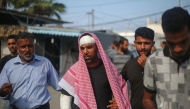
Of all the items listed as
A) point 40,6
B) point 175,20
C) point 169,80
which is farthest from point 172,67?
point 40,6

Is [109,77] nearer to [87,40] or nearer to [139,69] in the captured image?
[87,40]

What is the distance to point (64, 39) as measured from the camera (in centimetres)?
1645

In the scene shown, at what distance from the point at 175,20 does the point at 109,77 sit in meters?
1.36

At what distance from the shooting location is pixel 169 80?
1928 millimetres

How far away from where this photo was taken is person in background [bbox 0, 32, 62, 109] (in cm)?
352

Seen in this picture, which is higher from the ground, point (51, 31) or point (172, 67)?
point (51, 31)

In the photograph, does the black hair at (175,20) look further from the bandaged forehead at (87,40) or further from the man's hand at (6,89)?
the man's hand at (6,89)

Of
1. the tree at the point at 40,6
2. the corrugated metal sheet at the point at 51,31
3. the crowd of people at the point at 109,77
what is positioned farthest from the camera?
the tree at the point at 40,6

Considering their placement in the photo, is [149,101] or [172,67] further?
[149,101]

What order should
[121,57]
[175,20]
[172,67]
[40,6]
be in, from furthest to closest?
[40,6]
[121,57]
[172,67]
[175,20]

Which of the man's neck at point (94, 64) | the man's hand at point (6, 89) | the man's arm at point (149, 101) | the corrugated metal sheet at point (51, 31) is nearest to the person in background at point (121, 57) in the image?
the man's neck at point (94, 64)

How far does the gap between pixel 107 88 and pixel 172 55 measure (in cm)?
133

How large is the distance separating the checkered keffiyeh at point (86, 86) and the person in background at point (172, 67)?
91 centimetres

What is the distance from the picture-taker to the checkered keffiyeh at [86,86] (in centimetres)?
297
